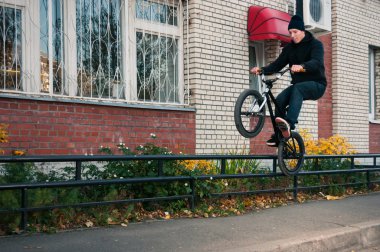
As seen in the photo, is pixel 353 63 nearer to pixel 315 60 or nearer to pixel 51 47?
pixel 315 60

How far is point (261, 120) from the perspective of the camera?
6.96 metres

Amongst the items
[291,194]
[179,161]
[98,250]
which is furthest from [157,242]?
[291,194]

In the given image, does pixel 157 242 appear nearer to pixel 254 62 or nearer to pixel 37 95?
pixel 37 95

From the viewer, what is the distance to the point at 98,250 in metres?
4.63

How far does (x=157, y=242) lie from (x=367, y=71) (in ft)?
32.5

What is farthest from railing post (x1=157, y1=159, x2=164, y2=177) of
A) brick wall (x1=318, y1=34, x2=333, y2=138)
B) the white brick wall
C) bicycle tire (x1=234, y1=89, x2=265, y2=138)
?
the white brick wall

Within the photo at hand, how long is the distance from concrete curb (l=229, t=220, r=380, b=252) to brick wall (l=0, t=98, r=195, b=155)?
3535 mm

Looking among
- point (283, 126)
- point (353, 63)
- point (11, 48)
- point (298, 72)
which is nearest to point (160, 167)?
point (283, 126)

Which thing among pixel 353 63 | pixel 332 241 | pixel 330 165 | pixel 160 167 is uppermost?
pixel 353 63

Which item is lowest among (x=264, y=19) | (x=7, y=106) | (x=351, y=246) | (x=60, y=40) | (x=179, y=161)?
(x=351, y=246)

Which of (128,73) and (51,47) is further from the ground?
(51,47)

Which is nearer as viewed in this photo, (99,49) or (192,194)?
(192,194)

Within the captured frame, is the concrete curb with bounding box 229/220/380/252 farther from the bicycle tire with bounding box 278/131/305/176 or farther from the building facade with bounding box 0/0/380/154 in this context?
the building facade with bounding box 0/0/380/154

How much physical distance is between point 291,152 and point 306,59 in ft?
4.67
